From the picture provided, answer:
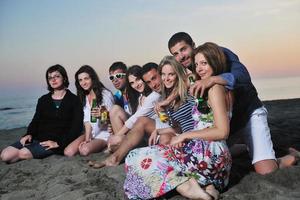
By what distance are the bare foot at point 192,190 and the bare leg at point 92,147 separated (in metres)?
2.17

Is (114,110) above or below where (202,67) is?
below

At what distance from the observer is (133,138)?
3.99 meters

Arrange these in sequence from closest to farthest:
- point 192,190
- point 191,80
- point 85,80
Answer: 1. point 192,190
2. point 191,80
3. point 85,80

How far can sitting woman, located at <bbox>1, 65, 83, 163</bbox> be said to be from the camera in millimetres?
4863

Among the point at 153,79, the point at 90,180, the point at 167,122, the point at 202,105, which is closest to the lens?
the point at 202,105

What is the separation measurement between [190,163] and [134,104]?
2.13m

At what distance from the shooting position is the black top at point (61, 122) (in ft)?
16.2

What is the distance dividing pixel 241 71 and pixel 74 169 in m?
1.98

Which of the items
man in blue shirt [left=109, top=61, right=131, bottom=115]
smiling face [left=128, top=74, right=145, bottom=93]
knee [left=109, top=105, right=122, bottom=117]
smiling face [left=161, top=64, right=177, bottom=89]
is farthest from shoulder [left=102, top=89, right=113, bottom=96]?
smiling face [left=161, top=64, right=177, bottom=89]

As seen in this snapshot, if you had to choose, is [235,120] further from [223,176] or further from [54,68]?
[54,68]

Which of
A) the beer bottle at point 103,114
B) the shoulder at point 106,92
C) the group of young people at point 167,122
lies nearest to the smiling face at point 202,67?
the group of young people at point 167,122

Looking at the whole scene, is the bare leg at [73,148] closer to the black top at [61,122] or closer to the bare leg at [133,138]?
the black top at [61,122]

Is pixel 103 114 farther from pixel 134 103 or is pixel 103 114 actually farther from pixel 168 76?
pixel 168 76

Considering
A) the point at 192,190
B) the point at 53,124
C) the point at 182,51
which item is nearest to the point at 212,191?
the point at 192,190
